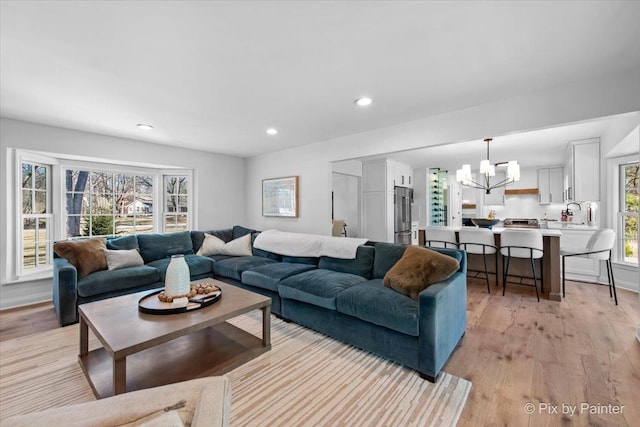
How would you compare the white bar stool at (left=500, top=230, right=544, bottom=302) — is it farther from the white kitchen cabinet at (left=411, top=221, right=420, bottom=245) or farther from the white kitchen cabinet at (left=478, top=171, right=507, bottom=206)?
the white kitchen cabinet at (left=478, top=171, right=507, bottom=206)

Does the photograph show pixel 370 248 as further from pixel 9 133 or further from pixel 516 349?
pixel 9 133

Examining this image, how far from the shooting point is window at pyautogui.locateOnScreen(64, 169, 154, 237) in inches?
162

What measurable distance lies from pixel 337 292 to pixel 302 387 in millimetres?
818

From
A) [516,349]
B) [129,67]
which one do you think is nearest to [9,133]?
[129,67]

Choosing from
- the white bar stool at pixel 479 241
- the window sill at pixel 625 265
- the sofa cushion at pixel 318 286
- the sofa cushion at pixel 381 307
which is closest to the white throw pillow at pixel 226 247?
the sofa cushion at pixel 318 286

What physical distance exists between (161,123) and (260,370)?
9.95 ft

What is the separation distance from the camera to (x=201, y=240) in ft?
15.2

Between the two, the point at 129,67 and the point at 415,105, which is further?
the point at 415,105

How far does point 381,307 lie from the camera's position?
2.16 meters

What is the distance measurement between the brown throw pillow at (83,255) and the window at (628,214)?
7115mm

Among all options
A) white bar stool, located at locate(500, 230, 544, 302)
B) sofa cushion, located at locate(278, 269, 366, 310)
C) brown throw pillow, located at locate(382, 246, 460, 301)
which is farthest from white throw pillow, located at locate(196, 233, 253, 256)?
white bar stool, located at locate(500, 230, 544, 302)

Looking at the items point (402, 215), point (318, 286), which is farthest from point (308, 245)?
point (402, 215)

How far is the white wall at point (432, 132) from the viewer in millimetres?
2289

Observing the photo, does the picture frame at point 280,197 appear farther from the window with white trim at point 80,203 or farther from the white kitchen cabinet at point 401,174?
the white kitchen cabinet at point 401,174
